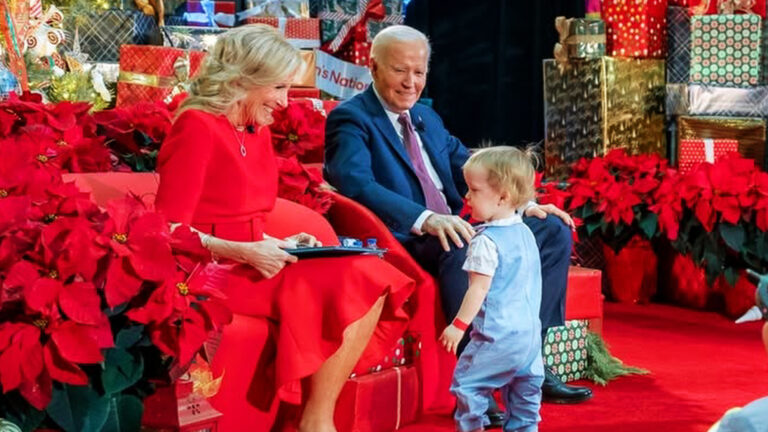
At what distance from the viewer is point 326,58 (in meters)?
7.36

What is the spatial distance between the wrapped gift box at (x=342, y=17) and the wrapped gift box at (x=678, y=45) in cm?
177

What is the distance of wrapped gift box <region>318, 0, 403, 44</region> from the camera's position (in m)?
7.36

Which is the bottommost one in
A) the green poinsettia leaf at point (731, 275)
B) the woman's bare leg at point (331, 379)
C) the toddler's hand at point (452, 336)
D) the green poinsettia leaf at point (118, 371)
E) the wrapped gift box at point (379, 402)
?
the green poinsettia leaf at point (731, 275)

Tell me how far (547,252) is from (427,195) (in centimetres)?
40

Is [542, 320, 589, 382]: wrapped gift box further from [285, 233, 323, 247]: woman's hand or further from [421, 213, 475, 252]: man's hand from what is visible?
[285, 233, 323, 247]: woman's hand

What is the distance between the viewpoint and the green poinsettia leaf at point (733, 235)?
5.28 meters

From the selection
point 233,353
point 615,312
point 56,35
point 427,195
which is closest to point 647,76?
point 615,312

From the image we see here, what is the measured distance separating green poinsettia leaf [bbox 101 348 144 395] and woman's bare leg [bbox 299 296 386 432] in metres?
0.84

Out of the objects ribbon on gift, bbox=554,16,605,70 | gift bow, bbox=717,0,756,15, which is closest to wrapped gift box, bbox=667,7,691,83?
gift bow, bbox=717,0,756,15

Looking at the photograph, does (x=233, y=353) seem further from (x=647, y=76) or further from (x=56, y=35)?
(x=647, y=76)

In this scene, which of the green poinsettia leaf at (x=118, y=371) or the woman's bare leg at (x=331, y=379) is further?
the woman's bare leg at (x=331, y=379)

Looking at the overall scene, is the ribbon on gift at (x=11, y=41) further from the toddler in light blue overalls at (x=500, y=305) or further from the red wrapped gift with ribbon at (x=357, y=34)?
the red wrapped gift with ribbon at (x=357, y=34)

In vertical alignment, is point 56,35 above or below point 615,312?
above

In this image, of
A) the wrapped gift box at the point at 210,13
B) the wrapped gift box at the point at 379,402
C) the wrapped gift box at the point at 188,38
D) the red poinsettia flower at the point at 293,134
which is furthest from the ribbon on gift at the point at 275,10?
the wrapped gift box at the point at 379,402
